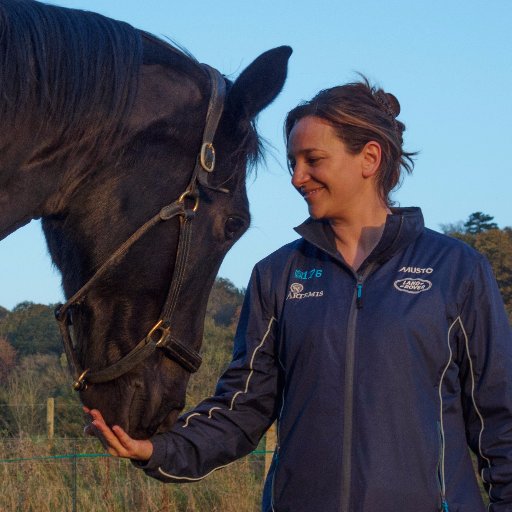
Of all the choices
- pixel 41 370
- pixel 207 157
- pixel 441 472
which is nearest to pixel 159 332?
pixel 207 157

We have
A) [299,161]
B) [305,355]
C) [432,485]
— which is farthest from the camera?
[299,161]

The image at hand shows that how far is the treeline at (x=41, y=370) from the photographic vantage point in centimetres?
1045

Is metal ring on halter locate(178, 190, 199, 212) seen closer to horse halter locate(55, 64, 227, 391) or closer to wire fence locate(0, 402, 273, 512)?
horse halter locate(55, 64, 227, 391)

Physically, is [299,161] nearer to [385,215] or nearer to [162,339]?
[385,215]

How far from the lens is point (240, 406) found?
279 centimetres

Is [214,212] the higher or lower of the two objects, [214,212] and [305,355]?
the higher

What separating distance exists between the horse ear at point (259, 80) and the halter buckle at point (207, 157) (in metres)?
0.16

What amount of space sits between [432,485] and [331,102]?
117 centimetres

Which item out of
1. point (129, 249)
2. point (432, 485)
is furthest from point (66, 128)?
point (432, 485)

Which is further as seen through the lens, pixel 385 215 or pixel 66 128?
pixel 385 215

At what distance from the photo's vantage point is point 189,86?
8.89ft

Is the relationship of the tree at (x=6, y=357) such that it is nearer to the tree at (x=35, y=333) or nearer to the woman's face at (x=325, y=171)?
the tree at (x=35, y=333)

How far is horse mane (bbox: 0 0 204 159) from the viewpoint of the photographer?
91.0 inches

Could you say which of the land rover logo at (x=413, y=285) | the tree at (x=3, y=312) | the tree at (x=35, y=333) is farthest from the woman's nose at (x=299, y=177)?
the tree at (x=3, y=312)
